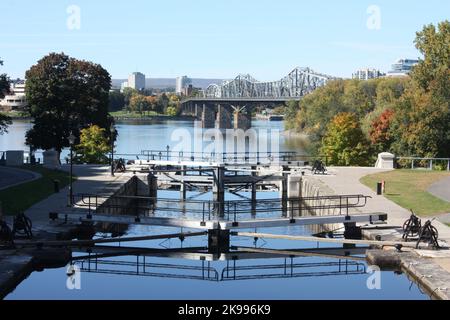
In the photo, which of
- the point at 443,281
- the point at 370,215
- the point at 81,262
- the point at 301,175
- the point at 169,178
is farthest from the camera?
the point at 169,178

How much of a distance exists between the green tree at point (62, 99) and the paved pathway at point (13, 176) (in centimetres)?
1761

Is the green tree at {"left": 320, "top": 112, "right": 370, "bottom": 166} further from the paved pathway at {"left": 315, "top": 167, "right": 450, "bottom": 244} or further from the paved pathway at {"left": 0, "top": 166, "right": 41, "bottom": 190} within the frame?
the paved pathway at {"left": 0, "top": 166, "right": 41, "bottom": 190}

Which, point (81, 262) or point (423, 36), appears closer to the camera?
point (81, 262)

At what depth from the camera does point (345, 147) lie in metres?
70.9

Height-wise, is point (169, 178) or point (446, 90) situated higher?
point (446, 90)

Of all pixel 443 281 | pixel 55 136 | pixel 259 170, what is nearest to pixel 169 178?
pixel 259 170

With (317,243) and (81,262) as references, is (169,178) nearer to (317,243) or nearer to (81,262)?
(317,243)

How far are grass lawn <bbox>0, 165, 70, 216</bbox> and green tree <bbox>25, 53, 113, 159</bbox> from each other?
1992cm

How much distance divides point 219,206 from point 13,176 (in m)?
15.2

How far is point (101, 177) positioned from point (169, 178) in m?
8.63

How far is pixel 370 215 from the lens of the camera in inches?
1284

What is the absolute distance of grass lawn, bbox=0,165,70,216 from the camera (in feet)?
118

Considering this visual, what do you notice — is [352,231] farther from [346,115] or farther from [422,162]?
[346,115]

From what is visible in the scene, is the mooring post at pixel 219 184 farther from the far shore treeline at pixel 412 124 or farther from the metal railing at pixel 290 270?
the metal railing at pixel 290 270
